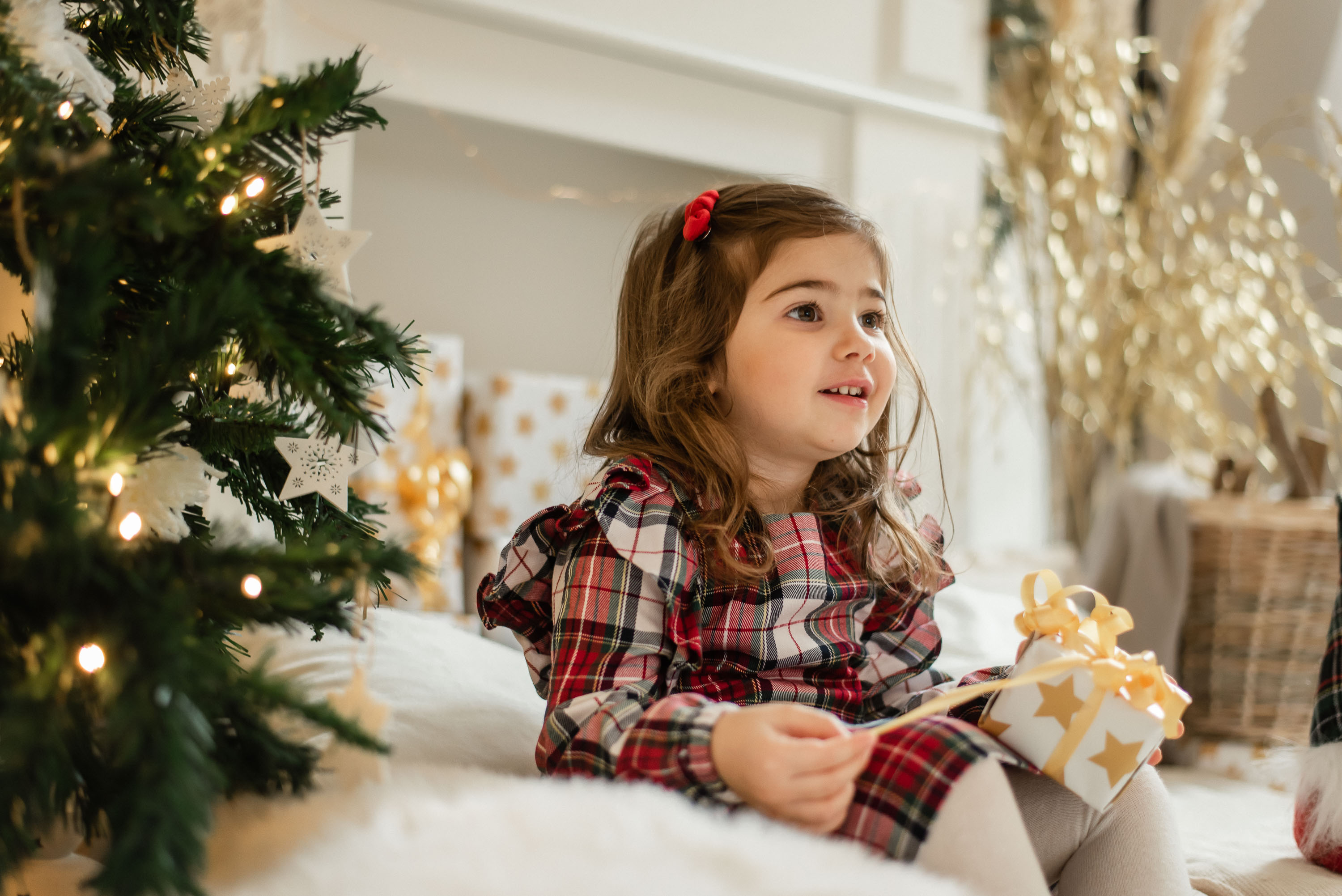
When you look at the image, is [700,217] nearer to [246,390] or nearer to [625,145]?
[246,390]

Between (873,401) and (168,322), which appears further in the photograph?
(873,401)

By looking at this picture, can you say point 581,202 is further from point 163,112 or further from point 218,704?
point 218,704

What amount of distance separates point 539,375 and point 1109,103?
4.23 ft

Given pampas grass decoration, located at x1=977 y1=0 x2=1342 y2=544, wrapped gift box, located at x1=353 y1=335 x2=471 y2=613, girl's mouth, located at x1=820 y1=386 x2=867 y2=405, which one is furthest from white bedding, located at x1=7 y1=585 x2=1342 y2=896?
pampas grass decoration, located at x1=977 y1=0 x2=1342 y2=544

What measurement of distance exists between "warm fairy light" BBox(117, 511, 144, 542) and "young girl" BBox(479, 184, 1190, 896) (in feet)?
1.03

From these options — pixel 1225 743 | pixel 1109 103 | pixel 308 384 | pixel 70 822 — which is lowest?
pixel 1225 743

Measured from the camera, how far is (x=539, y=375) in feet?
5.99

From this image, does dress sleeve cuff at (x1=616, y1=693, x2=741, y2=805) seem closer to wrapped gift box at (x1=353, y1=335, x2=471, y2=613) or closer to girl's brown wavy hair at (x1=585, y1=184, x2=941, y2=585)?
girl's brown wavy hair at (x1=585, y1=184, x2=941, y2=585)

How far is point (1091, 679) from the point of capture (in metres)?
0.62

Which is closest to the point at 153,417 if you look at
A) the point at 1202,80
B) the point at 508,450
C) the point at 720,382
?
the point at 720,382

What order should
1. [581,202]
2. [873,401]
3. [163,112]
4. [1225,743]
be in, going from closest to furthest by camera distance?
[163,112] < [873,401] < [1225,743] < [581,202]

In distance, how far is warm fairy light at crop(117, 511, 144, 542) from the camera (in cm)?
49

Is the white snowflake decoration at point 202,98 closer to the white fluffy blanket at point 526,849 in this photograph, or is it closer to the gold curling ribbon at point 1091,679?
the white fluffy blanket at point 526,849

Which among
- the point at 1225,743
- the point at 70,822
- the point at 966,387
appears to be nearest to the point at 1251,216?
the point at 966,387
